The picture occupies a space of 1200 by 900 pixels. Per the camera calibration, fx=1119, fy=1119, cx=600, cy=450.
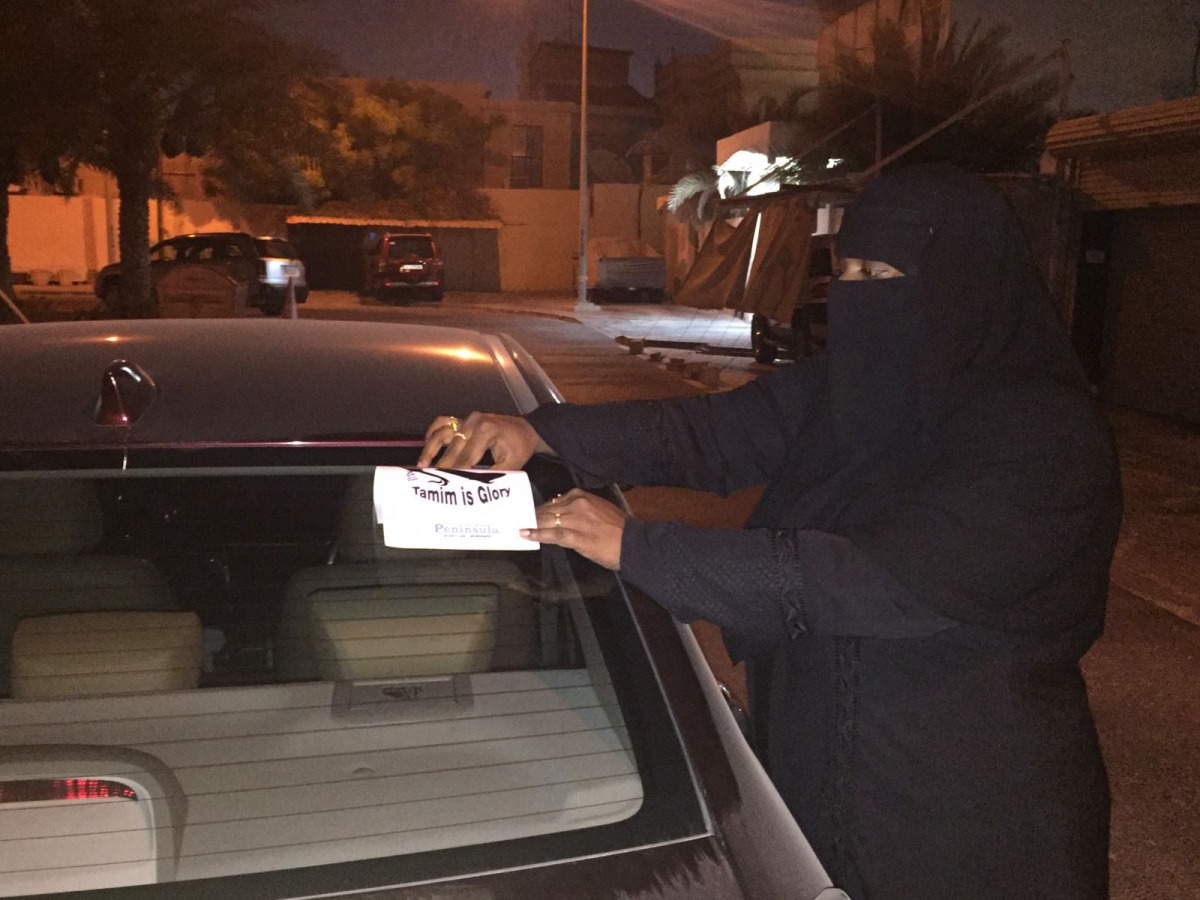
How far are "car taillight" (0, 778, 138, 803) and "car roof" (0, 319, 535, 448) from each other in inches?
19.8

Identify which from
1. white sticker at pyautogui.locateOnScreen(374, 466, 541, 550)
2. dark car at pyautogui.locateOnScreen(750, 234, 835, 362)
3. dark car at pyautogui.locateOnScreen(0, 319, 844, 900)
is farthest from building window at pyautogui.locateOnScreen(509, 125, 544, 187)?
white sticker at pyautogui.locateOnScreen(374, 466, 541, 550)

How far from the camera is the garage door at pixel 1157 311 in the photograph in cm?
1164

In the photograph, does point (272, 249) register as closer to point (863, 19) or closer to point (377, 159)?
point (863, 19)

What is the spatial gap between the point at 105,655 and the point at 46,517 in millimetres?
347

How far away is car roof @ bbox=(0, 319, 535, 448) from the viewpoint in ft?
5.86

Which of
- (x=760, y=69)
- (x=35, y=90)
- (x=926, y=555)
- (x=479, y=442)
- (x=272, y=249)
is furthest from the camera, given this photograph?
(x=760, y=69)

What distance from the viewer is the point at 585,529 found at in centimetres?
153

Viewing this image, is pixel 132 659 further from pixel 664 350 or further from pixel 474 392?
pixel 664 350

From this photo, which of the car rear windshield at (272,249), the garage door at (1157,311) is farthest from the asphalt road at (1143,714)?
the car rear windshield at (272,249)

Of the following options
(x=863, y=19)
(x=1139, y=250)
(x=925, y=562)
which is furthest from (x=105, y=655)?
(x=863, y=19)

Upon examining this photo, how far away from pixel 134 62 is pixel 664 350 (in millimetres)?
9842

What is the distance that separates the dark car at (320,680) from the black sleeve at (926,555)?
0.20 meters

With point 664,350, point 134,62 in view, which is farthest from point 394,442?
point 134,62

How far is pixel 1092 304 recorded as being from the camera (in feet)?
43.6
